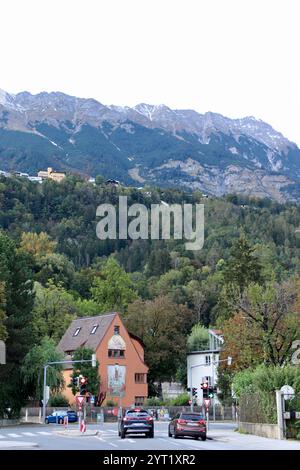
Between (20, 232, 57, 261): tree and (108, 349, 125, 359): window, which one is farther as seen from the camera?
(20, 232, 57, 261): tree

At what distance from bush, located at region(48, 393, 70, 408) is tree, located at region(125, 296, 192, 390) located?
1965 centimetres

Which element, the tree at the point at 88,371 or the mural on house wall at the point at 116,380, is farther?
the mural on house wall at the point at 116,380

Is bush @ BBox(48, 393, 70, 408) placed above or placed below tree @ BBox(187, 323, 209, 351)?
below

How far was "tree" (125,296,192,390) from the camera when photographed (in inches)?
4134

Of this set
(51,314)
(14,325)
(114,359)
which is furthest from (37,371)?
(51,314)

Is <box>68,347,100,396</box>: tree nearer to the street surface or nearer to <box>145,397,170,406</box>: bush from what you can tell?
<box>145,397,170,406</box>: bush

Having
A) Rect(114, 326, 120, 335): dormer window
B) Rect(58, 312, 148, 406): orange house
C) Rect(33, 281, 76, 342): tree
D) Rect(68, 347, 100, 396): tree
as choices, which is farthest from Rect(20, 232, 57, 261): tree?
Rect(68, 347, 100, 396): tree

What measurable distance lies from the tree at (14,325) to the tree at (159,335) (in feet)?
105

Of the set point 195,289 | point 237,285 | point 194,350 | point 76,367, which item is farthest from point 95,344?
point 195,289

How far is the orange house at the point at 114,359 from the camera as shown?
94.5 metres

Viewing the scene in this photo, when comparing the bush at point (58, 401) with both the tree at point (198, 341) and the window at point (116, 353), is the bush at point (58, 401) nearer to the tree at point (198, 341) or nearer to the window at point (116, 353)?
the window at point (116, 353)

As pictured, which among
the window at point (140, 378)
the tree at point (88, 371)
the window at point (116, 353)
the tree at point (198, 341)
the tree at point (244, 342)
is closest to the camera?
the tree at point (244, 342)

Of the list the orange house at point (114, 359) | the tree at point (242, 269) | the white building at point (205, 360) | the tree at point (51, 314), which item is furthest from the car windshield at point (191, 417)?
the white building at point (205, 360)

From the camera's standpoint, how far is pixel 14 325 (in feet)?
237
